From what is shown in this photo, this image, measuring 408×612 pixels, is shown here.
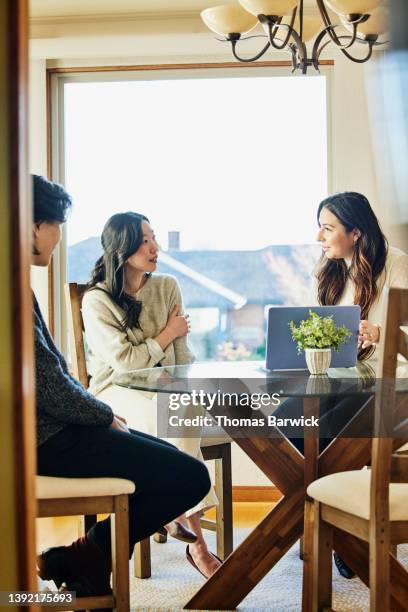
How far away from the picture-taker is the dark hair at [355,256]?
3.14m

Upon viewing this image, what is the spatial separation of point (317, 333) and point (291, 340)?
0.13 metres

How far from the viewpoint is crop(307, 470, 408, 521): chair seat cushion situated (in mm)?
1926

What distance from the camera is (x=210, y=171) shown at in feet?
13.7

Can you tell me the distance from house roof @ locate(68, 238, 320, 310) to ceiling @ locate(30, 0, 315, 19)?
46.5 inches

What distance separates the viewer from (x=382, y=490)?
74.1 inches

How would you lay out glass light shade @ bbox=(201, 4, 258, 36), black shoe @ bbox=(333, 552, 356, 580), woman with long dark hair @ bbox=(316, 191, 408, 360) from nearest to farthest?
glass light shade @ bbox=(201, 4, 258, 36) < black shoe @ bbox=(333, 552, 356, 580) < woman with long dark hair @ bbox=(316, 191, 408, 360)

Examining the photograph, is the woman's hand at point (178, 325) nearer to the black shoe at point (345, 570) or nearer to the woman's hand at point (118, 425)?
the woman's hand at point (118, 425)

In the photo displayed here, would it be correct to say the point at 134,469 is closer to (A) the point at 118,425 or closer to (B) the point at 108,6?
(A) the point at 118,425

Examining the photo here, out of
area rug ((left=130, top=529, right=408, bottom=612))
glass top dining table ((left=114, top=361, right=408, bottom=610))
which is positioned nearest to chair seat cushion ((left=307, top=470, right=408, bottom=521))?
glass top dining table ((left=114, top=361, right=408, bottom=610))

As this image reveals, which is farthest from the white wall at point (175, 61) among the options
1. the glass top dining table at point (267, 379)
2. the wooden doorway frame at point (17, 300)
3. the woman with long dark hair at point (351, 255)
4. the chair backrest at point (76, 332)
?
the wooden doorway frame at point (17, 300)

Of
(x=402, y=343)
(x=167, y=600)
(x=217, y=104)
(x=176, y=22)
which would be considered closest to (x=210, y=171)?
(x=217, y=104)

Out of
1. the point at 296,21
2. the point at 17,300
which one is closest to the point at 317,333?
the point at 296,21

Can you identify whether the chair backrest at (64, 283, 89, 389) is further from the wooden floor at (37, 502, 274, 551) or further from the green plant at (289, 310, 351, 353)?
the green plant at (289, 310, 351, 353)

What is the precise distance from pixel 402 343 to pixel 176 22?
7.50 ft
